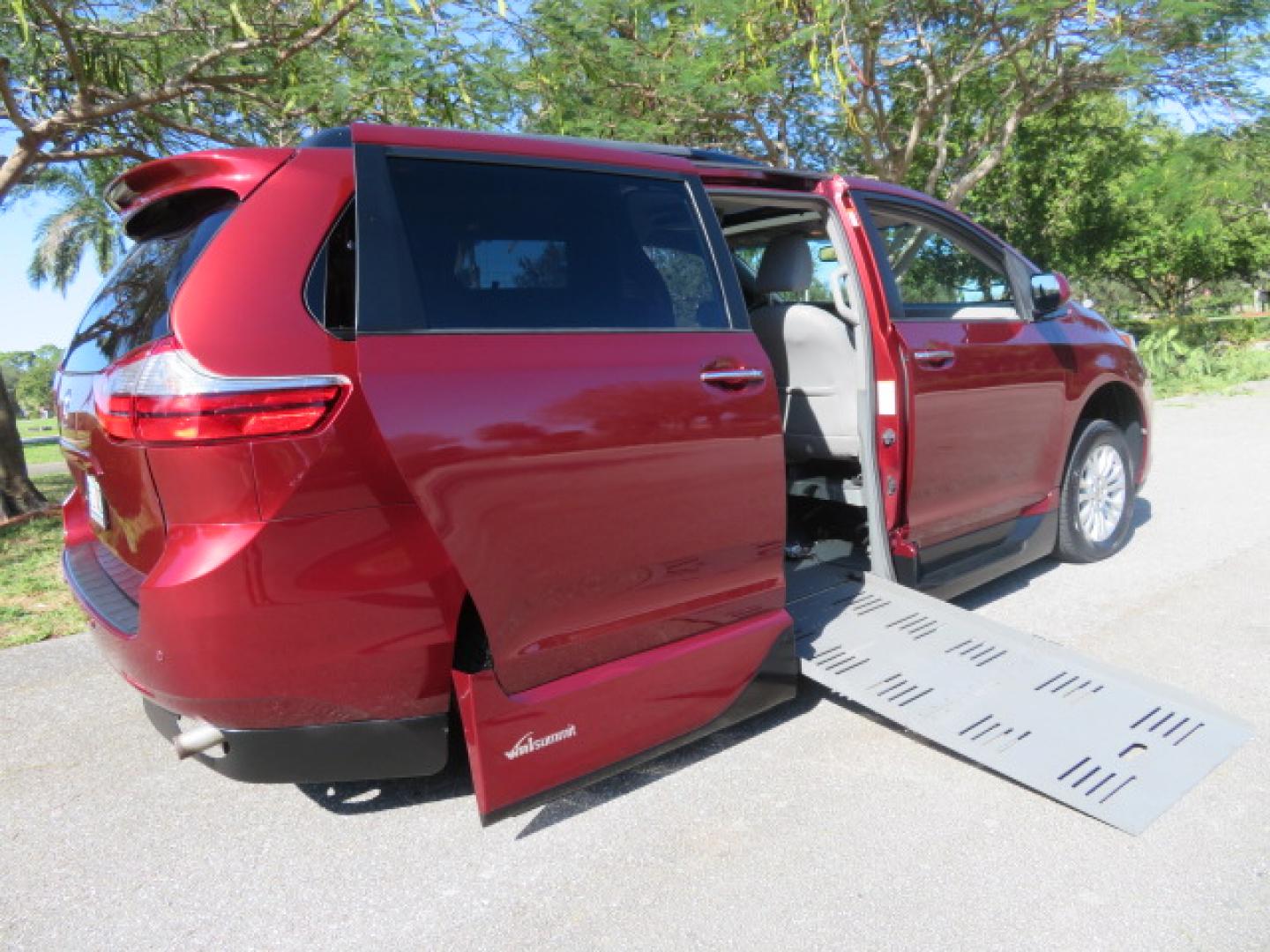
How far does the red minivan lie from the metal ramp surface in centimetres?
34

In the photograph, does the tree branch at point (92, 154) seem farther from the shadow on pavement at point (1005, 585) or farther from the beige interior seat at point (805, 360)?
the shadow on pavement at point (1005, 585)

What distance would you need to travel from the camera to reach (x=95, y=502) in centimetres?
262

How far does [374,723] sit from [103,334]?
1.37m

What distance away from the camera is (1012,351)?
4.05 metres

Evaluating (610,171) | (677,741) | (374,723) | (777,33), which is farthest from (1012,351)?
(777,33)

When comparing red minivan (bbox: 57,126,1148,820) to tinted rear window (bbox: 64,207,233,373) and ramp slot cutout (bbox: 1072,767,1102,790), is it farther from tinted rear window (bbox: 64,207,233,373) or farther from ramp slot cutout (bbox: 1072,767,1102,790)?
ramp slot cutout (bbox: 1072,767,1102,790)

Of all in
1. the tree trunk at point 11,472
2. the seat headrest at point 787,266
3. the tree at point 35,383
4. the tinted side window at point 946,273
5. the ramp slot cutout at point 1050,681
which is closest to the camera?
the ramp slot cutout at point 1050,681

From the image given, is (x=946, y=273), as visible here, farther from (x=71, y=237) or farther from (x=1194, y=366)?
(x=71, y=237)

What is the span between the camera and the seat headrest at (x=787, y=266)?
3.91 m

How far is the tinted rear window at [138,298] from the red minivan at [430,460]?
0.05ft

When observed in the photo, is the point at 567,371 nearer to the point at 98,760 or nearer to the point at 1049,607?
the point at 98,760

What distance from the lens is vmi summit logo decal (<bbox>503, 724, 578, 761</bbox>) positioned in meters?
2.32

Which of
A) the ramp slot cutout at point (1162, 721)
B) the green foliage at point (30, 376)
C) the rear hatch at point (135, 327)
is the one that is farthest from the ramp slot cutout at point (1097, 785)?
the green foliage at point (30, 376)

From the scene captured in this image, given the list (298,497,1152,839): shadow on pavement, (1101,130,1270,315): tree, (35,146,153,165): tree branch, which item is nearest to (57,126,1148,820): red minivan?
(298,497,1152,839): shadow on pavement
